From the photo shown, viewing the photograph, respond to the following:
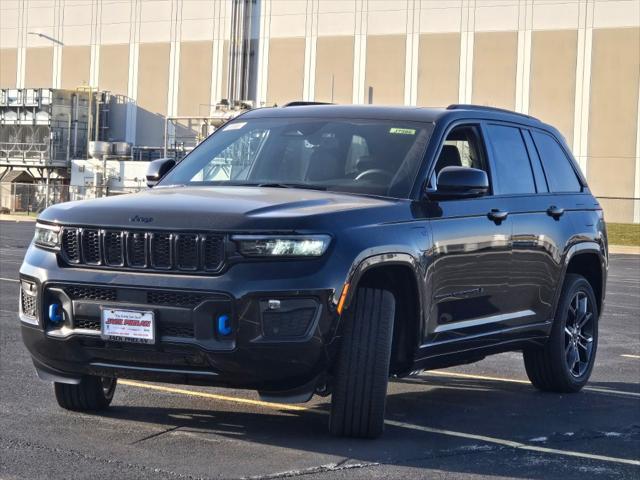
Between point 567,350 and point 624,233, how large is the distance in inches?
1648

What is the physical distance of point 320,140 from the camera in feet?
26.1

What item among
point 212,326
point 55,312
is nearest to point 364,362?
point 212,326

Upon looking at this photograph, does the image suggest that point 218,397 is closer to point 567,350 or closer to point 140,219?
point 140,219

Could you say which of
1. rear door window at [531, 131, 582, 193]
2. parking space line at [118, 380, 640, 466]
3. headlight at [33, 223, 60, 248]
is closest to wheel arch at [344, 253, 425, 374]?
parking space line at [118, 380, 640, 466]

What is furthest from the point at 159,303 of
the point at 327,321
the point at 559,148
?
Result: the point at 559,148

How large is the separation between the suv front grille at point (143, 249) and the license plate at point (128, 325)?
0.81 ft

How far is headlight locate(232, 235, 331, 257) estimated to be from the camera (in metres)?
6.30

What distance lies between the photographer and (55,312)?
Result: 21.8 ft

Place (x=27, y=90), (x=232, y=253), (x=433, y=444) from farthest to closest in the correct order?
1. (x=27, y=90)
2. (x=433, y=444)
3. (x=232, y=253)

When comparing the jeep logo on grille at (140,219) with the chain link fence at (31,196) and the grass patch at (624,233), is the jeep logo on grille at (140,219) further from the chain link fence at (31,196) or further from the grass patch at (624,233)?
the chain link fence at (31,196)

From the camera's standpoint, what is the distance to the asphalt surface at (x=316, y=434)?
240 inches

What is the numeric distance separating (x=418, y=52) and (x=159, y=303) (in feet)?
181

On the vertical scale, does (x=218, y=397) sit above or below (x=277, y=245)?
below

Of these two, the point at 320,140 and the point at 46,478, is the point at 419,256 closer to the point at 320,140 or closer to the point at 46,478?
the point at 320,140
